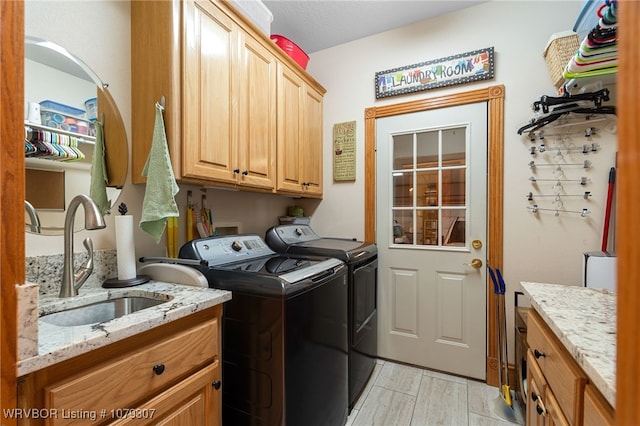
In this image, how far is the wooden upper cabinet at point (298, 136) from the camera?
2037 mm

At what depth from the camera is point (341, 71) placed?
2.61 meters

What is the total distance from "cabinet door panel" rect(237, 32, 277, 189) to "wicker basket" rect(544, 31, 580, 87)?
179 centimetres

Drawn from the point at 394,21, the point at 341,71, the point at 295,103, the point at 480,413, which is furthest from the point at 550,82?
the point at 480,413

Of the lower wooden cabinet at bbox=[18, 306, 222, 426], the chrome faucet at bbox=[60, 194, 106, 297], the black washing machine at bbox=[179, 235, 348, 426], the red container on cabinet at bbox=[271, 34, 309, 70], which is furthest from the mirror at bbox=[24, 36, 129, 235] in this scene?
the red container on cabinet at bbox=[271, 34, 309, 70]

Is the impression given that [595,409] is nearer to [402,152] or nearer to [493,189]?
[493,189]

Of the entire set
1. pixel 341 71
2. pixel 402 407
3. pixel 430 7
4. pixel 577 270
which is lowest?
pixel 402 407

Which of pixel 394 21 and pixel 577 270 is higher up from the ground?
pixel 394 21

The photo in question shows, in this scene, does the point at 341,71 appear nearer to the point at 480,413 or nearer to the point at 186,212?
the point at 186,212

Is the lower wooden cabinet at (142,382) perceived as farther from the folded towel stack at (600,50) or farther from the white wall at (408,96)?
the folded towel stack at (600,50)

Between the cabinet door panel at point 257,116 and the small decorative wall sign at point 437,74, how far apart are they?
1.02 meters

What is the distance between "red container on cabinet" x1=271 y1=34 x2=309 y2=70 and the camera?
2104 millimetres

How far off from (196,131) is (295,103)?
3.39ft

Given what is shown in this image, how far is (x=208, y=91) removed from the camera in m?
1.43

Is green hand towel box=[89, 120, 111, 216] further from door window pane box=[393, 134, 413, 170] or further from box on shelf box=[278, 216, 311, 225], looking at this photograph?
door window pane box=[393, 134, 413, 170]
